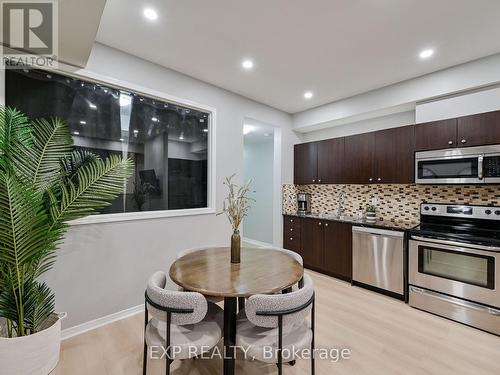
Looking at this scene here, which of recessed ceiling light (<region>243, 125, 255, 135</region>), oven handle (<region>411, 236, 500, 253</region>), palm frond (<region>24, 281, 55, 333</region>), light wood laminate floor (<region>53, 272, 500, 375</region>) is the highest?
recessed ceiling light (<region>243, 125, 255, 135</region>)

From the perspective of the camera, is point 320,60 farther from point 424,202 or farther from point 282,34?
point 424,202

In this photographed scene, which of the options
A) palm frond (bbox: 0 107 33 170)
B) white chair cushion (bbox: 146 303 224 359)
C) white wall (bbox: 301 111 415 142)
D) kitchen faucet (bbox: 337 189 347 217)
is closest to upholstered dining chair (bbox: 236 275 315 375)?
white chair cushion (bbox: 146 303 224 359)

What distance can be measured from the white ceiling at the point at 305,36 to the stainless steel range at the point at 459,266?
6.12 feet

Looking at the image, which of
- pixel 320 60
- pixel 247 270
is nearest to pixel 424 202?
pixel 320 60

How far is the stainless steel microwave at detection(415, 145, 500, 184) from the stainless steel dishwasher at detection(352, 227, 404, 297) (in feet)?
2.69

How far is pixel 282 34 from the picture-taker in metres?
2.27

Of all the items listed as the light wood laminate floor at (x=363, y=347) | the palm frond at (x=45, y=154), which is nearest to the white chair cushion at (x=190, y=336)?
the light wood laminate floor at (x=363, y=347)

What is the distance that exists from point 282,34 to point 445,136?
90.4 inches

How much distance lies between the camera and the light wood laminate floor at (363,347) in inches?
73.3

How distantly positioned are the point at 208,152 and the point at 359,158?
7.64 ft

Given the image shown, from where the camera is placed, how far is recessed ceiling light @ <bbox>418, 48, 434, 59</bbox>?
8.20ft

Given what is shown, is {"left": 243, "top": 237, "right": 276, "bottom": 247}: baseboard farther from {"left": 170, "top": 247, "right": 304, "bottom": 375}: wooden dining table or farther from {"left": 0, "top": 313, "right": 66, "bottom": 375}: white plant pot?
{"left": 0, "top": 313, "right": 66, "bottom": 375}: white plant pot

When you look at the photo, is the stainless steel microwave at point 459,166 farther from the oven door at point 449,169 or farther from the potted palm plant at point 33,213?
the potted palm plant at point 33,213

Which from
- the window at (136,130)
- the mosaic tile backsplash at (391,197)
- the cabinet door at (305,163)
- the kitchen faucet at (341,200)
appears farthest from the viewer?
the cabinet door at (305,163)
